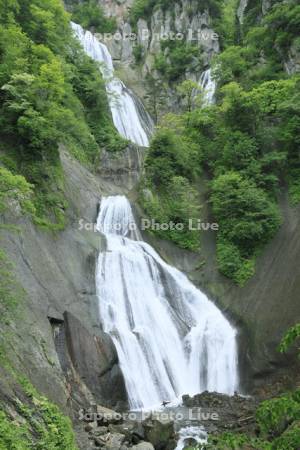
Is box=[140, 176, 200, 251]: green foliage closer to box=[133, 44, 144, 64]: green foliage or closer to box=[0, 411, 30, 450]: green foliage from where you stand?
box=[0, 411, 30, 450]: green foliage

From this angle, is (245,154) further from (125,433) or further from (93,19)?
(93,19)

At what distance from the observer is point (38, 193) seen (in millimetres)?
15703

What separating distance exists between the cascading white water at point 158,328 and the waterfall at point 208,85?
16.3 metres

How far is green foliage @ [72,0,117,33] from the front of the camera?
44750mm

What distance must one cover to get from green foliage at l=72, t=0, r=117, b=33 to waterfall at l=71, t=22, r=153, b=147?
7.71 metres

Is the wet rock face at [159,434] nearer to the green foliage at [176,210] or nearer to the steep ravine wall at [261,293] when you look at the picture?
the steep ravine wall at [261,293]

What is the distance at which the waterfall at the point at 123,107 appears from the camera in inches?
1255

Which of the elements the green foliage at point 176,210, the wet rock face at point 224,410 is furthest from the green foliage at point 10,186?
the green foliage at point 176,210

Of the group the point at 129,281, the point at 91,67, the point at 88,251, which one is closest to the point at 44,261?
the point at 88,251

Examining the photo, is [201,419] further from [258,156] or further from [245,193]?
[258,156]

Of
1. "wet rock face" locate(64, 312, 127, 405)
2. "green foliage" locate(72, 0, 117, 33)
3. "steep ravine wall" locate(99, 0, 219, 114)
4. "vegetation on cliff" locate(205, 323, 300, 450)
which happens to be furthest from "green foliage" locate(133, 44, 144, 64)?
"vegetation on cliff" locate(205, 323, 300, 450)

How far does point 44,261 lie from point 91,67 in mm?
19471

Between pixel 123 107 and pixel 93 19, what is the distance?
18.0 meters

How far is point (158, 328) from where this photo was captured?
1515 centimetres
